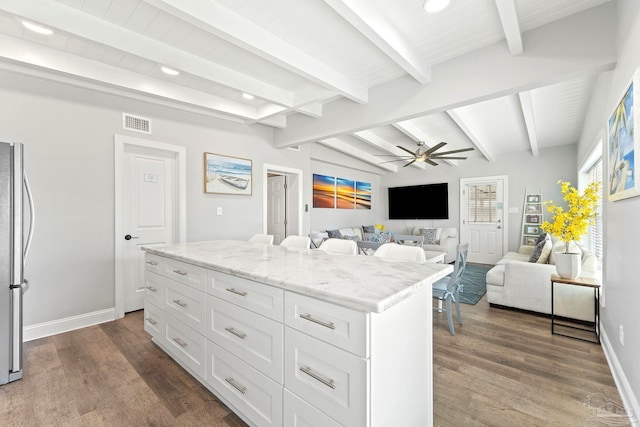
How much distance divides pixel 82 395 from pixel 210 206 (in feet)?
8.31

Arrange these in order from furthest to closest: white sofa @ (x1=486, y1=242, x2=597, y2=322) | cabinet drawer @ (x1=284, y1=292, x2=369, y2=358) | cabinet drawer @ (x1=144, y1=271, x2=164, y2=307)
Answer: white sofa @ (x1=486, y1=242, x2=597, y2=322) < cabinet drawer @ (x1=144, y1=271, x2=164, y2=307) < cabinet drawer @ (x1=284, y1=292, x2=369, y2=358)

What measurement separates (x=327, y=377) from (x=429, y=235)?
620 centimetres

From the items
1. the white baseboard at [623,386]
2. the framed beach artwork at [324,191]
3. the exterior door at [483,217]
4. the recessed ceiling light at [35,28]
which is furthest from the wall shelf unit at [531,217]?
the recessed ceiling light at [35,28]

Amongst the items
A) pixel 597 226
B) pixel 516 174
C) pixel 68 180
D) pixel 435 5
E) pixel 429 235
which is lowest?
pixel 429 235

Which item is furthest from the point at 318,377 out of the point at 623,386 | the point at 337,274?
the point at 623,386

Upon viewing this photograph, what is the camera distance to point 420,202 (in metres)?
7.76

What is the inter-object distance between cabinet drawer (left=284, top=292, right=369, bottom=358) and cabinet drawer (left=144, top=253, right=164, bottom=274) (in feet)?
5.18

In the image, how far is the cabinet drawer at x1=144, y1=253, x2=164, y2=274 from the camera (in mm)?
2365

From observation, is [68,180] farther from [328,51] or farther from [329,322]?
[329,322]

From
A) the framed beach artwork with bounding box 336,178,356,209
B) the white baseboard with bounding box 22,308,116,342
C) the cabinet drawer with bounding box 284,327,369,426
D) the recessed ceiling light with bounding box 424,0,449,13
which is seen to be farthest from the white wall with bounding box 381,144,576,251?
the white baseboard with bounding box 22,308,116,342

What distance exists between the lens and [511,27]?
6.59 feet

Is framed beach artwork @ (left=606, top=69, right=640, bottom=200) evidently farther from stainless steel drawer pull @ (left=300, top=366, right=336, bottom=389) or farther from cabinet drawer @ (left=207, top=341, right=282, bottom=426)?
cabinet drawer @ (left=207, top=341, right=282, bottom=426)

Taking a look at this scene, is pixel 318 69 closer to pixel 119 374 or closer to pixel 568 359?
pixel 119 374

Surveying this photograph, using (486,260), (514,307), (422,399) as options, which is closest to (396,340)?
(422,399)
